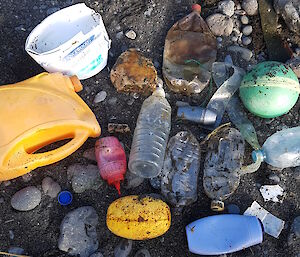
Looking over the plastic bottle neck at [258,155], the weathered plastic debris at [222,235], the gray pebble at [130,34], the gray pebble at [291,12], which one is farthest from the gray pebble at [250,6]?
the weathered plastic debris at [222,235]

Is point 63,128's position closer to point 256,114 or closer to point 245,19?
point 256,114

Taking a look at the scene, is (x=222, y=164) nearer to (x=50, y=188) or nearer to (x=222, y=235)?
(x=222, y=235)

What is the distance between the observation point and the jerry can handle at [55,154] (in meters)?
2.19

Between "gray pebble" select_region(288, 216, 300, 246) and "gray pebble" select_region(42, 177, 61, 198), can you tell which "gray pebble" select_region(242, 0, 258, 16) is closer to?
"gray pebble" select_region(288, 216, 300, 246)

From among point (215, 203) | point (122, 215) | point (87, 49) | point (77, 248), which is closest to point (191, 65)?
point (87, 49)

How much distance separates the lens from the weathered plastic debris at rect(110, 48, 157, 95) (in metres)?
2.46

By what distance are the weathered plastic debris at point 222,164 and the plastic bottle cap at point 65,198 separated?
25.4 inches

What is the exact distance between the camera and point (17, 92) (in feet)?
7.34

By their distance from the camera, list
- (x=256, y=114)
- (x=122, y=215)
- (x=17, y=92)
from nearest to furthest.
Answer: (x=122, y=215) < (x=17, y=92) < (x=256, y=114)

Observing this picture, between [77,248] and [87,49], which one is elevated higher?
[87,49]

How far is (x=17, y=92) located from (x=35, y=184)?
0.45 m

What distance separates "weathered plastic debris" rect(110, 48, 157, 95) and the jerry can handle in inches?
14.1

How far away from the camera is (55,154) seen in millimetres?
2230

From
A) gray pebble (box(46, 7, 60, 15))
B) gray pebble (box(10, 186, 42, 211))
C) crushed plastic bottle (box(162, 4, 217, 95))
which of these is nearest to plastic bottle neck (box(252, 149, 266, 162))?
crushed plastic bottle (box(162, 4, 217, 95))
